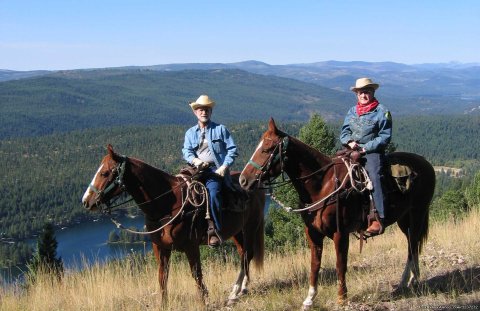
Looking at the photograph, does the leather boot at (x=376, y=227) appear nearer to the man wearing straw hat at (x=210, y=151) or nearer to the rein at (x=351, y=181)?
the rein at (x=351, y=181)

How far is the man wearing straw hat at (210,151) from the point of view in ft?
24.0

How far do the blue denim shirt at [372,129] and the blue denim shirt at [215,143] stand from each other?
1.68m

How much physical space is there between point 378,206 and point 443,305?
142 cm

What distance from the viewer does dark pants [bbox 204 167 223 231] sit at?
23.7 feet

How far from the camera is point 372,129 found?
6.93 meters

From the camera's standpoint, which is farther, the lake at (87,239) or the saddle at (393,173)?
the lake at (87,239)

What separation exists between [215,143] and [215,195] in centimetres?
80

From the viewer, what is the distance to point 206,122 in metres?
7.50

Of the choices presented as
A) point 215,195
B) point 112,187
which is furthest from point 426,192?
point 112,187

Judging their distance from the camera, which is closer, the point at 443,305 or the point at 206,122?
the point at 443,305

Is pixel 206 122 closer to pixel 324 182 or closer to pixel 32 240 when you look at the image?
pixel 324 182

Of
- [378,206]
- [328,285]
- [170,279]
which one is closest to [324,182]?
[378,206]

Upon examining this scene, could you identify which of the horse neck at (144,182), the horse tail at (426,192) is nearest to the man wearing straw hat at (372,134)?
the horse tail at (426,192)

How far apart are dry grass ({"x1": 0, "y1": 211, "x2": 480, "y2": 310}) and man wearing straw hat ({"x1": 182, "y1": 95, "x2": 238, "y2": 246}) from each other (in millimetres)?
1242
